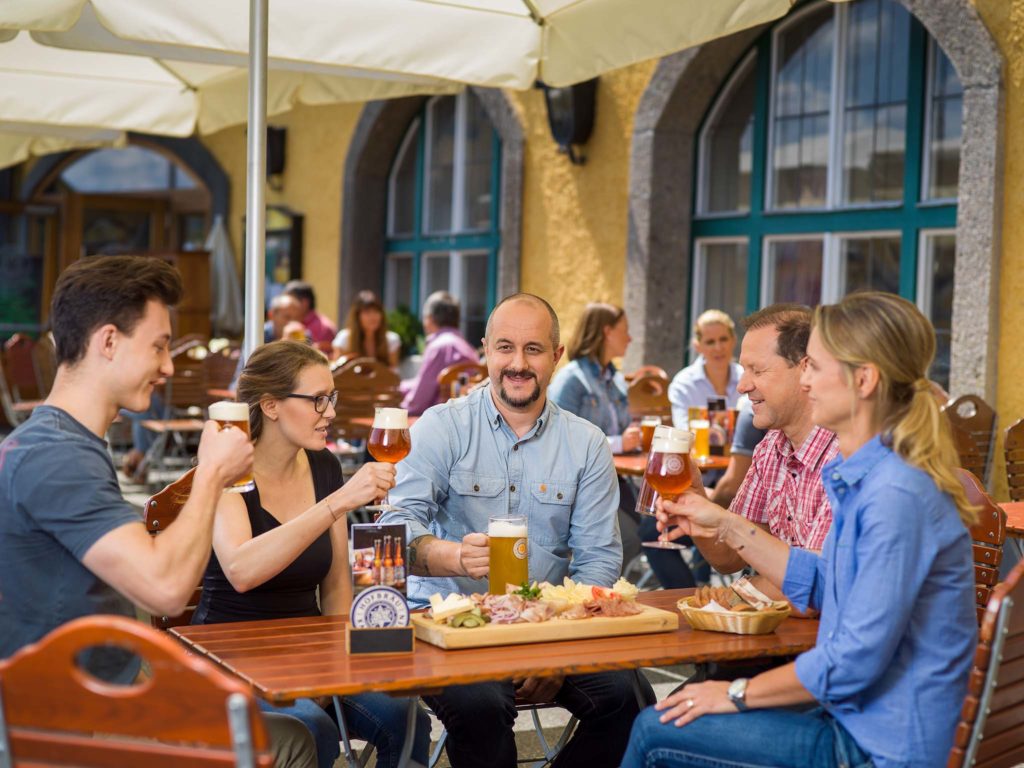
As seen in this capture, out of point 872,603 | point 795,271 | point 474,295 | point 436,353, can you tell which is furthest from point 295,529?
point 474,295

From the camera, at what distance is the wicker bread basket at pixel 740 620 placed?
249 centimetres

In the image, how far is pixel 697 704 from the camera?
90.9 inches

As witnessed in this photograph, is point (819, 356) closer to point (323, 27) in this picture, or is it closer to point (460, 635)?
point (460, 635)

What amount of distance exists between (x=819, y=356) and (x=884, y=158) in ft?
18.4

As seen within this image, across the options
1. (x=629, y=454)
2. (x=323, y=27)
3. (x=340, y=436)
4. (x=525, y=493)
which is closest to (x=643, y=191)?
(x=340, y=436)

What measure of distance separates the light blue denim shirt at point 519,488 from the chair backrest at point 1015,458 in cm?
254

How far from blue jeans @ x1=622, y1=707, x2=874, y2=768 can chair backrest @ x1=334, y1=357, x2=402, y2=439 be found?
4.90 metres

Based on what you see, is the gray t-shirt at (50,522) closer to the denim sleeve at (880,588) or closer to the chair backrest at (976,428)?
the denim sleeve at (880,588)

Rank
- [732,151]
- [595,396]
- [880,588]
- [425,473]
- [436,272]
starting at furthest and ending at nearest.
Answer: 1. [436,272]
2. [732,151]
3. [595,396]
4. [425,473]
5. [880,588]

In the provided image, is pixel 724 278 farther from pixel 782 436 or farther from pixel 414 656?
pixel 414 656

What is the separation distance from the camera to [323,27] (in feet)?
15.3

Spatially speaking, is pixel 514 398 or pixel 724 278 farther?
pixel 724 278

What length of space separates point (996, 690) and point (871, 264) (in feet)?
19.1

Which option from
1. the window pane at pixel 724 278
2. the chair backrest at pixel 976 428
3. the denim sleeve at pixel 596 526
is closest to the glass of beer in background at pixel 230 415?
the denim sleeve at pixel 596 526
